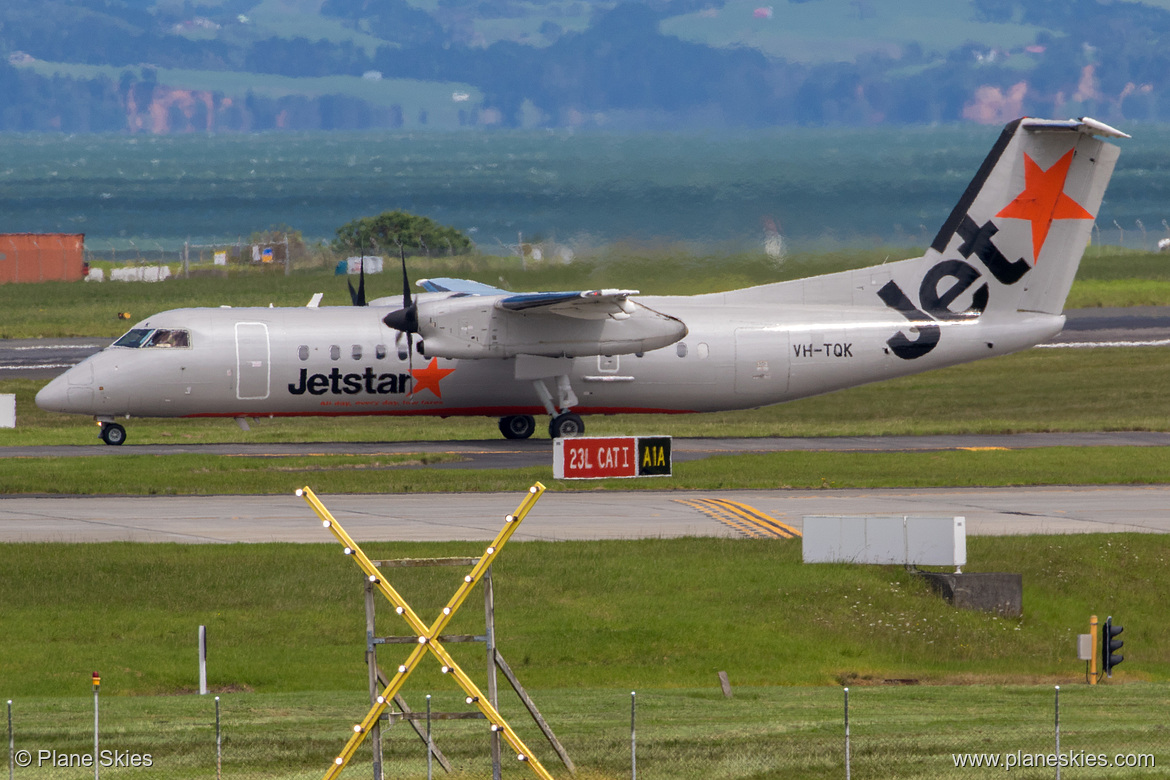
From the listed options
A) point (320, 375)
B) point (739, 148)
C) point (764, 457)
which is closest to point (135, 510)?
point (320, 375)

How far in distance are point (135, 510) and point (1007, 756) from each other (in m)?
23.0

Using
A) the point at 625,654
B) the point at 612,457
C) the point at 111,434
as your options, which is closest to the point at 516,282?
the point at 111,434

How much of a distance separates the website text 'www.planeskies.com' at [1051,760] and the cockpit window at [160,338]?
3013 centimetres

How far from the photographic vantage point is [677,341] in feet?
136

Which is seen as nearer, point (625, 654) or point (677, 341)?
point (625, 654)

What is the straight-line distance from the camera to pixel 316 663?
24.4 m

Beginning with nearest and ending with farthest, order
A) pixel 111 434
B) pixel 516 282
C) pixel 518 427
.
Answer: pixel 111 434 < pixel 518 427 < pixel 516 282

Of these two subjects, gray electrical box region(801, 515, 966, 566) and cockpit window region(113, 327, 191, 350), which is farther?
cockpit window region(113, 327, 191, 350)

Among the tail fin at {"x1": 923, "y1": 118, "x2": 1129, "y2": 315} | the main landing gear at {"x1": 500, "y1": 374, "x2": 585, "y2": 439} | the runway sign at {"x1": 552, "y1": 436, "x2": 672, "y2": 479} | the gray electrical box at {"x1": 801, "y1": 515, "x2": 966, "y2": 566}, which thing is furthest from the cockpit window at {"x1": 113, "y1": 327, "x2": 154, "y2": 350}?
the tail fin at {"x1": 923, "y1": 118, "x2": 1129, "y2": 315}

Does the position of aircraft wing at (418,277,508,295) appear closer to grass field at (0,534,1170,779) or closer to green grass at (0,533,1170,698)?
grass field at (0,534,1170,779)

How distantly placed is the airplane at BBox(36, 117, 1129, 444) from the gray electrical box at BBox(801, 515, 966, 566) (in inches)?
500

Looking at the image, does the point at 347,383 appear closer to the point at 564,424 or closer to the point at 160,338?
the point at 160,338

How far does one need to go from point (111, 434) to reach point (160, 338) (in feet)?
12.2

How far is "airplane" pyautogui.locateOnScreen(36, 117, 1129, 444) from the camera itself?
137 ft
